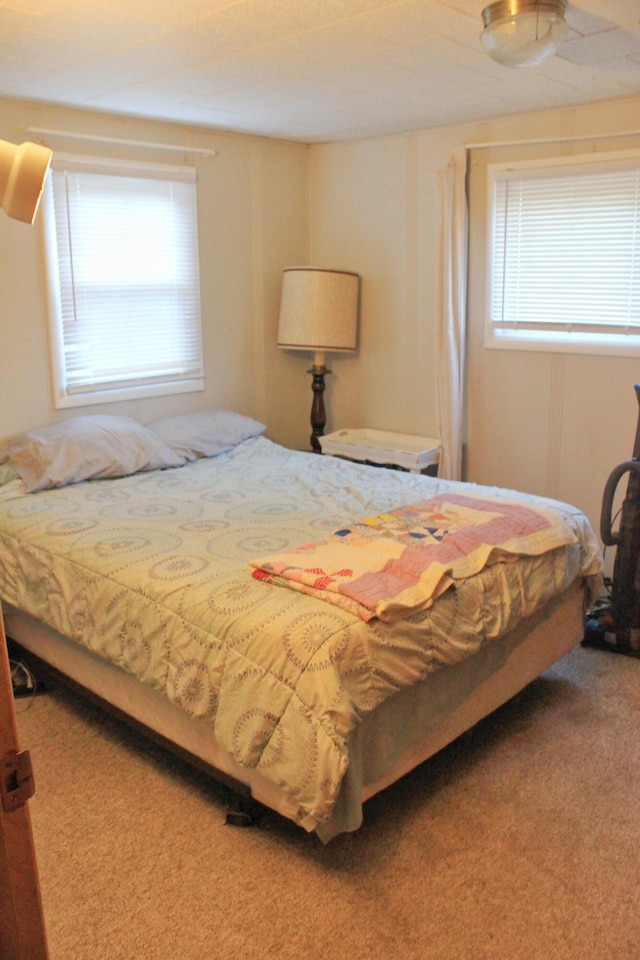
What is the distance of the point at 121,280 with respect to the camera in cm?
389

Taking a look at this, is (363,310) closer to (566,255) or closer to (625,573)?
(566,255)

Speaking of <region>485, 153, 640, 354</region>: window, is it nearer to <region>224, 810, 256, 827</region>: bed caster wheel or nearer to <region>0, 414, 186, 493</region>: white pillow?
<region>0, 414, 186, 493</region>: white pillow

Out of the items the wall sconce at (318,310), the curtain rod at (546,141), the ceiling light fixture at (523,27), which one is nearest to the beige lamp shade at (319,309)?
the wall sconce at (318,310)

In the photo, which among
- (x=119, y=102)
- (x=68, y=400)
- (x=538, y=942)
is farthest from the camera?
(x=68, y=400)

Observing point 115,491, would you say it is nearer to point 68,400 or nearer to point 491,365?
point 68,400

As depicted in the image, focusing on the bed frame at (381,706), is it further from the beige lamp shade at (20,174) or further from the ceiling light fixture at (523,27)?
the ceiling light fixture at (523,27)

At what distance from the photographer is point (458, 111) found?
364 cm

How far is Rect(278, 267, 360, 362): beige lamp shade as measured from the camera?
4.29 metres

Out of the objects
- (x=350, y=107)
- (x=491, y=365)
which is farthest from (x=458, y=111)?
(x=491, y=365)

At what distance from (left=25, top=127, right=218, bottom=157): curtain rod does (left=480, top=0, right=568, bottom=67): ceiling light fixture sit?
207 centimetres

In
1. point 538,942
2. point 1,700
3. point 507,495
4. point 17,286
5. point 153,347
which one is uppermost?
point 17,286

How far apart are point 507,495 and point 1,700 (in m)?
2.48

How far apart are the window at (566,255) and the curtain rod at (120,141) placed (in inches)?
56.3

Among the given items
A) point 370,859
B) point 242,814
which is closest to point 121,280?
point 242,814
